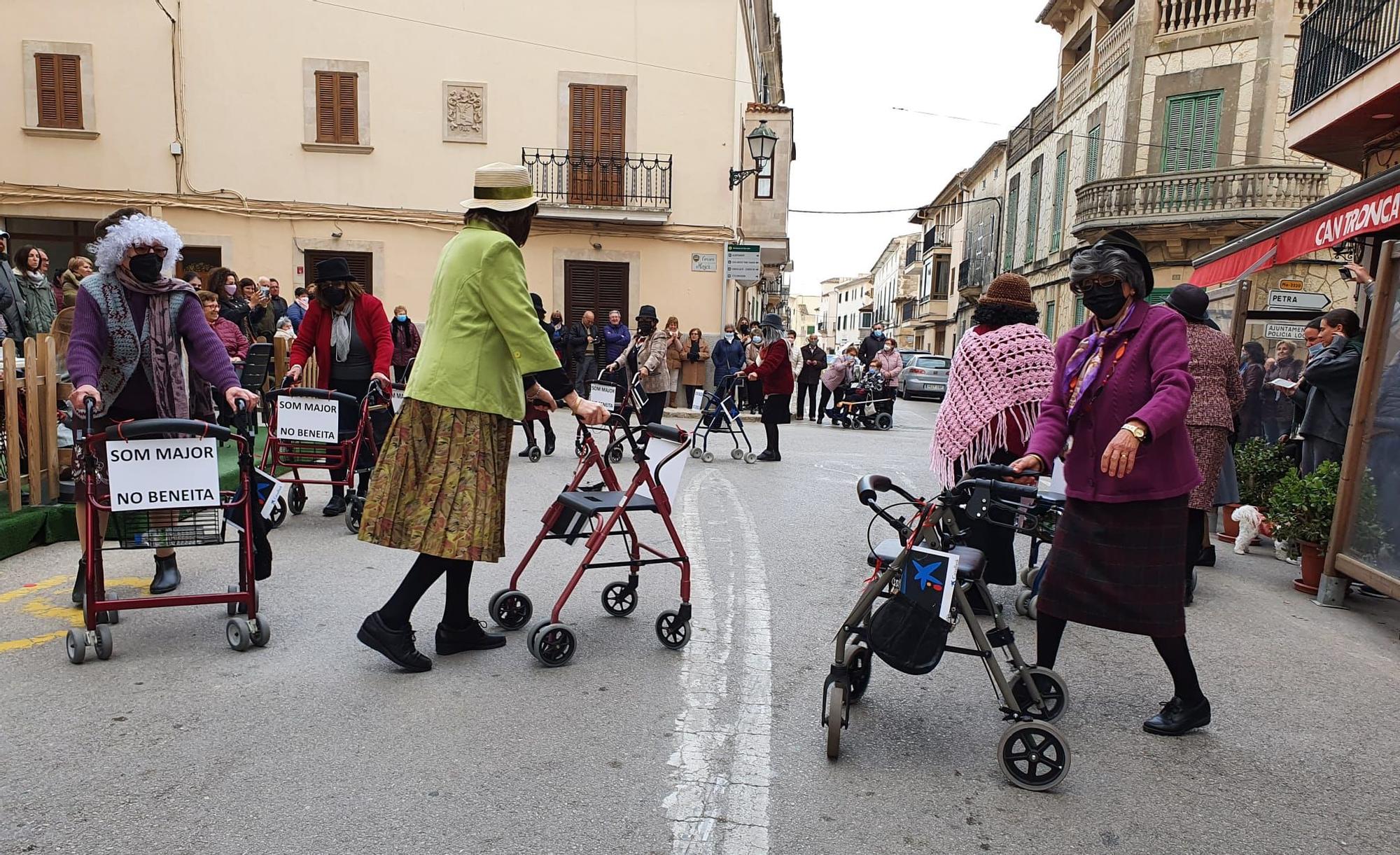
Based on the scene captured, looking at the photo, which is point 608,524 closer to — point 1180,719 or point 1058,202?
point 1180,719

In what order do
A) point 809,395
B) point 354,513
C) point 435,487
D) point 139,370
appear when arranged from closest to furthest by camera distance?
1. point 435,487
2. point 139,370
3. point 354,513
4. point 809,395

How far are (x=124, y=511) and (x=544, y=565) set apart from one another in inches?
93.6

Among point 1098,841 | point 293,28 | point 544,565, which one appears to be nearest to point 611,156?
point 293,28

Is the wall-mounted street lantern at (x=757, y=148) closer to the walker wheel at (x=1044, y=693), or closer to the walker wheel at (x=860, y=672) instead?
the walker wheel at (x=860, y=672)

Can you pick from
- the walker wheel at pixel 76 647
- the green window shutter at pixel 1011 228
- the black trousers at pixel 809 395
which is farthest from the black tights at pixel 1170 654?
the green window shutter at pixel 1011 228

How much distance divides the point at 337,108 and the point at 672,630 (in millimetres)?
18646

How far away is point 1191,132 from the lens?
71.6 feet

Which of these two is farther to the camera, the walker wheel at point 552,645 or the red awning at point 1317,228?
the red awning at point 1317,228

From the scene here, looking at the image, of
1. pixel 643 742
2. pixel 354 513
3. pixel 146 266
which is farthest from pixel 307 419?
pixel 643 742

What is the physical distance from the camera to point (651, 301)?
2145cm

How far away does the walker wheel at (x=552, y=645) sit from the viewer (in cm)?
404

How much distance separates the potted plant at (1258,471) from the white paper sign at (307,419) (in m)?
6.76

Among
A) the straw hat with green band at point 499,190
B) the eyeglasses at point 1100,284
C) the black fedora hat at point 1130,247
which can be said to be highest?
the straw hat with green band at point 499,190

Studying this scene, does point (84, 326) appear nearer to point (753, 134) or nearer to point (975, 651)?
point (975, 651)
